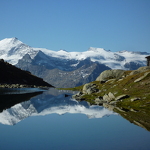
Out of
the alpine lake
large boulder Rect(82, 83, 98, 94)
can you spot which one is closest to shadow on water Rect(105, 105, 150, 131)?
the alpine lake

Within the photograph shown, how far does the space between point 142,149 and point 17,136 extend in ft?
59.3

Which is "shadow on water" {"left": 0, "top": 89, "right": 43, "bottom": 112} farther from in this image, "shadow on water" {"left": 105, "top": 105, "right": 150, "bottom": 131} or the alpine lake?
"shadow on water" {"left": 105, "top": 105, "right": 150, "bottom": 131}

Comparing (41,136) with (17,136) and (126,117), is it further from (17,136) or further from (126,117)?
(126,117)

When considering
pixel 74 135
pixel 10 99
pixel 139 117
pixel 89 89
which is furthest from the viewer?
pixel 89 89

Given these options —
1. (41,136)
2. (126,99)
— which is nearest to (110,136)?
(41,136)

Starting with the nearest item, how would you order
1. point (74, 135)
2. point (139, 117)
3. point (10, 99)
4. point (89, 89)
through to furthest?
point (74, 135)
point (139, 117)
point (10, 99)
point (89, 89)

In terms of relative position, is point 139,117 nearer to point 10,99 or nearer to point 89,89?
point 10,99

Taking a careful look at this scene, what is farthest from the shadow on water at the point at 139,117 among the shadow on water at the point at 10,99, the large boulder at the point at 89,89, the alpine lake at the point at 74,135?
the large boulder at the point at 89,89

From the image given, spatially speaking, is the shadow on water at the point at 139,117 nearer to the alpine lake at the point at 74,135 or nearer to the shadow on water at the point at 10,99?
the alpine lake at the point at 74,135

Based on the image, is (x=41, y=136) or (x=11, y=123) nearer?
(x=41, y=136)

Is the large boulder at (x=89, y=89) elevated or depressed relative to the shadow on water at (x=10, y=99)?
elevated

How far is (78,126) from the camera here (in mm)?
46656

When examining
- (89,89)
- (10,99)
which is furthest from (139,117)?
(89,89)

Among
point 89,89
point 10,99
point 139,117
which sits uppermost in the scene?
point 89,89
